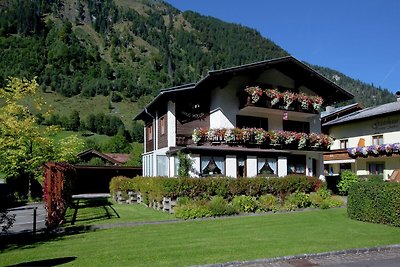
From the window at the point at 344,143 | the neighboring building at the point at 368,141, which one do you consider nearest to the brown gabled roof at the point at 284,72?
the neighboring building at the point at 368,141

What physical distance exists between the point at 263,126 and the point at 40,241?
18.9 meters

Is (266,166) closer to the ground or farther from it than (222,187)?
farther from it

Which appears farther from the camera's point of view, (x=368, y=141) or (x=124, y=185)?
(x=368, y=141)

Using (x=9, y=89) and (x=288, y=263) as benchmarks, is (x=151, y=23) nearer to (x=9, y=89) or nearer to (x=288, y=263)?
(x=9, y=89)

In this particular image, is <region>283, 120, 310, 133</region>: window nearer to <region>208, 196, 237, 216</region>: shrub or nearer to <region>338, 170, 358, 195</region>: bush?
<region>338, 170, 358, 195</region>: bush

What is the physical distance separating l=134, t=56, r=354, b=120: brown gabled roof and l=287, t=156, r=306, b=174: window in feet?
19.5

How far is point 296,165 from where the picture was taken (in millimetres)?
28922

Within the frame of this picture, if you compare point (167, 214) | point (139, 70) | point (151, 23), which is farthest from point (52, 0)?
point (167, 214)

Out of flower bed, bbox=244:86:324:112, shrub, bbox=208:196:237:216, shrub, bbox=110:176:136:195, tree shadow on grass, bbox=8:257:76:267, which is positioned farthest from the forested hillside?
tree shadow on grass, bbox=8:257:76:267

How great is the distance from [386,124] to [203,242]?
1077 inches

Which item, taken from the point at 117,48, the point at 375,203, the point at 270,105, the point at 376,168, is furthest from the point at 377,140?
the point at 117,48

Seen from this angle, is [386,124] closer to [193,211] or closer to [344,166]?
[344,166]

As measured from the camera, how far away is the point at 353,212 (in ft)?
54.2

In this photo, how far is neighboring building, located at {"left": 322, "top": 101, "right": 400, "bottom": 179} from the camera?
32656 mm
